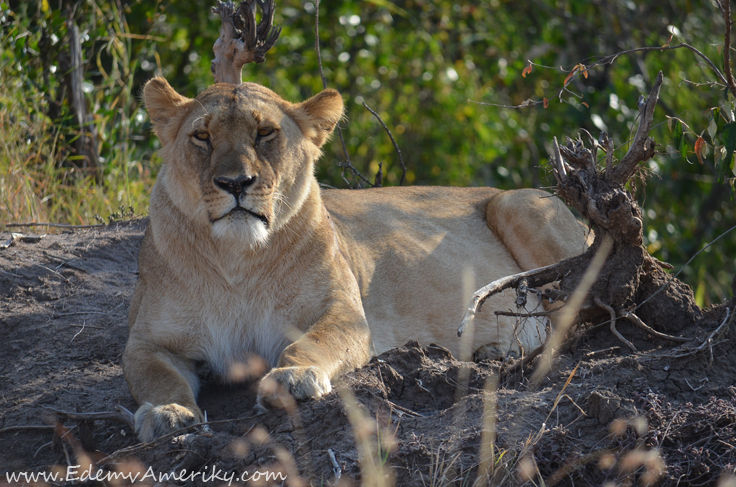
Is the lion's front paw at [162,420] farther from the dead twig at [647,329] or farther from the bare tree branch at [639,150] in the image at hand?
the bare tree branch at [639,150]

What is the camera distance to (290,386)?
2852 millimetres

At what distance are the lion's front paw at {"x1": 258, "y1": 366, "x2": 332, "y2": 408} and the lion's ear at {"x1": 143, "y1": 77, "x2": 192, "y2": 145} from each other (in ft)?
4.58

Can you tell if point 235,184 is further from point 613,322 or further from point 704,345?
point 704,345

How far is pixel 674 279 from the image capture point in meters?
3.44

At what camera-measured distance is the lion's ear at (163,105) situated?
12.0 ft

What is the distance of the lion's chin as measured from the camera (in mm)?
3221

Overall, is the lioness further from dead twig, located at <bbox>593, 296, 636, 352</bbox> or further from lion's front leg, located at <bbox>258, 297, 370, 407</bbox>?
dead twig, located at <bbox>593, 296, 636, 352</bbox>

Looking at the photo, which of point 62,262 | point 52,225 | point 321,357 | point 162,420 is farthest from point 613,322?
point 52,225

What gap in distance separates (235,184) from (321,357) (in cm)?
78

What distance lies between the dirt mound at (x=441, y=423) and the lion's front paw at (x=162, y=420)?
6cm

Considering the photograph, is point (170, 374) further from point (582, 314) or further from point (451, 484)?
point (582, 314)

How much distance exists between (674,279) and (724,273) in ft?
21.2

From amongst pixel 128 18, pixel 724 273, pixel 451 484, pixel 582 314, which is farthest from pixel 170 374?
pixel 724 273

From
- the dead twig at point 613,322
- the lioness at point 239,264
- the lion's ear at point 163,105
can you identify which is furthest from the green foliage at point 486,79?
the dead twig at point 613,322
